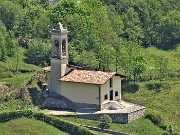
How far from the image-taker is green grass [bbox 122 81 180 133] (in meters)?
76.7

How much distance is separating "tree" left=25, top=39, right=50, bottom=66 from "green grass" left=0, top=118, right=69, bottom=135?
23153 mm

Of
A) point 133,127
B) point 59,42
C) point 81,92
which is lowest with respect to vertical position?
point 133,127

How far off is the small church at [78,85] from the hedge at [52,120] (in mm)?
5902

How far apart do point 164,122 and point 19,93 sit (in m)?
16.7

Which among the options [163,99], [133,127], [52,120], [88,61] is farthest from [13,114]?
[163,99]

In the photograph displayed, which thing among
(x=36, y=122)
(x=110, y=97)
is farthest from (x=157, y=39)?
(x=36, y=122)

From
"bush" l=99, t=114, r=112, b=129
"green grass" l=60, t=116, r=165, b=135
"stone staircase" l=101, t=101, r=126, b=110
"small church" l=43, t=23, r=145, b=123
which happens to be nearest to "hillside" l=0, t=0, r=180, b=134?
"green grass" l=60, t=116, r=165, b=135

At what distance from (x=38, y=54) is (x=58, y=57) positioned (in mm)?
14486

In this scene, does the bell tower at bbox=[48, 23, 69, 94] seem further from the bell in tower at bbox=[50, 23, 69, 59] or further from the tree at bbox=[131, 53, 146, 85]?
the tree at bbox=[131, 53, 146, 85]

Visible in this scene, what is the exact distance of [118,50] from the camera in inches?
3556

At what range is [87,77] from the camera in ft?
238

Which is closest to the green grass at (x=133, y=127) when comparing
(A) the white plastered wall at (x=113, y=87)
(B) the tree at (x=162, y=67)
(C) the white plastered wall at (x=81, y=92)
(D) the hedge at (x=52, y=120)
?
(D) the hedge at (x=52, y=120)

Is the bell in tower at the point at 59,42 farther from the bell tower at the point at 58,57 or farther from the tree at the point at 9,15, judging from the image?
the tree at the point at 9,15

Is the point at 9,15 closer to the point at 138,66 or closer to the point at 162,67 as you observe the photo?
the point at 138,66
